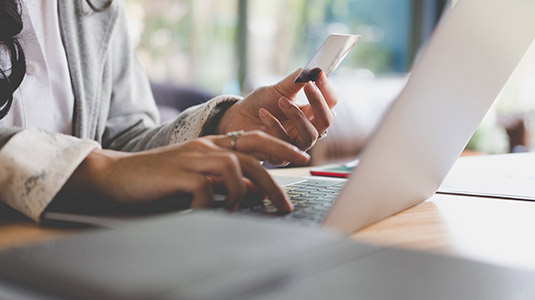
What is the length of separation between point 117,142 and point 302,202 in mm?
616

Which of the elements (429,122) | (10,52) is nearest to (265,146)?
(429,122)

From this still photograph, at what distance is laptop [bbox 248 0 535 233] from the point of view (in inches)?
17.6

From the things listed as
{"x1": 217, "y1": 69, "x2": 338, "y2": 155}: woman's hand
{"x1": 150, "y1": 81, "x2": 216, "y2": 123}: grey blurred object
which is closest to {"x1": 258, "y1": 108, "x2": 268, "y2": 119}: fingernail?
{"x1": 217, "y1": 69, "x2": 338, "y2": 155}: woman's hand

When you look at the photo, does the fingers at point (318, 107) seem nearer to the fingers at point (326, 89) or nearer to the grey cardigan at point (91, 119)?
the fingers at point (326, 89)

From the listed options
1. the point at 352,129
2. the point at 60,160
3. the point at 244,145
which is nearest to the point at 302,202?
the point at 244,145

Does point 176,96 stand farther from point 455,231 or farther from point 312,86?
point 455,231

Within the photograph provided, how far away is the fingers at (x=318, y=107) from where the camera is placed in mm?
772

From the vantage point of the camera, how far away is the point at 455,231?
19.9 inches

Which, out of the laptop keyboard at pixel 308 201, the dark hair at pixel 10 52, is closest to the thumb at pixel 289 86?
the laptop keyboard at pixel 308 201

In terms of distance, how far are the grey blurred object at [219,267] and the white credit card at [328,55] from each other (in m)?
0.41

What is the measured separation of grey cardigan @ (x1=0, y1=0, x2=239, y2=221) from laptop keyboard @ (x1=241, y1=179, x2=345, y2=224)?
16 cm

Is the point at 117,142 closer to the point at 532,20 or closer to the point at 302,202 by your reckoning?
the point at 302,202

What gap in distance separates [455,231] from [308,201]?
0.14 meters

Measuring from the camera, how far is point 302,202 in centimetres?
55
